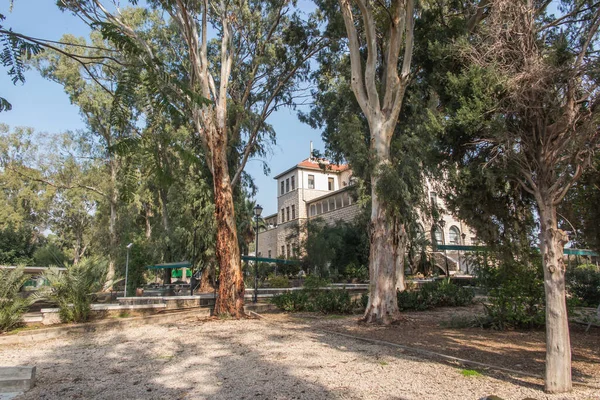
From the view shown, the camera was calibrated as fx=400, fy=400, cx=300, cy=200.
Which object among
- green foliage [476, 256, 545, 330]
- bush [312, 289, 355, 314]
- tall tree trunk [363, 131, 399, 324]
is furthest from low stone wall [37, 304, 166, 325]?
green foliage [476, 256, 545, 330]

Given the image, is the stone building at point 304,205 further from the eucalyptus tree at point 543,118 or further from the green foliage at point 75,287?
the eucalyptus tree at point 543,118

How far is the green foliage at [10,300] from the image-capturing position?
9289 mm

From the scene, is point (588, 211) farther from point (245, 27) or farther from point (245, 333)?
point (245, 27)

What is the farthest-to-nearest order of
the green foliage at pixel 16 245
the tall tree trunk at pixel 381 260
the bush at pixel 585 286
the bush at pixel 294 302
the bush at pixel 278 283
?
the green foliage at pixel 16 245 → the bush at pixel 278 283 → the bush at pixel 294 302 → the bush at pixel 585 286 → the tall tree trunk at pixel 381 260

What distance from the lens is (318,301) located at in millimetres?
14398

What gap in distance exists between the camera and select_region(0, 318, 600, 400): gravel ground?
480 centimetres

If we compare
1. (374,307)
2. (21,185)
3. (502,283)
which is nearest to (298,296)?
(374,307)

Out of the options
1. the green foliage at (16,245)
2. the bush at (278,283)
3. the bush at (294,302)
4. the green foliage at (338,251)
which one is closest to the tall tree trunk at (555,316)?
the bush at (294,302)

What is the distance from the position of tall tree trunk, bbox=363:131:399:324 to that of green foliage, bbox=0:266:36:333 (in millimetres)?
8725

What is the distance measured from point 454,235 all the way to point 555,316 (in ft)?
110

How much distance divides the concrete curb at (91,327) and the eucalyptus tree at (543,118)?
32.5 feet

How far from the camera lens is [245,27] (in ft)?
53.7

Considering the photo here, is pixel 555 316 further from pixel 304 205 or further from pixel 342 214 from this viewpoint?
pixel 304 205

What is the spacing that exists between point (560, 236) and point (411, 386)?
2.52 meters
